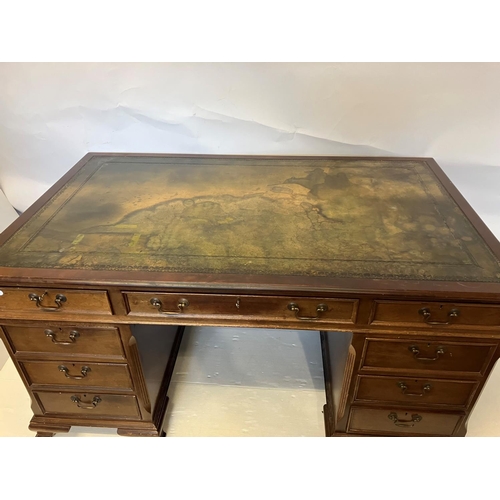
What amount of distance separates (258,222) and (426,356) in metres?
0.66

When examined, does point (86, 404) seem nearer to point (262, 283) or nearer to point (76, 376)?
point (76, 376)

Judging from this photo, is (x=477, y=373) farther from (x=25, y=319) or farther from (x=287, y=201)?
(x=25, y=319)

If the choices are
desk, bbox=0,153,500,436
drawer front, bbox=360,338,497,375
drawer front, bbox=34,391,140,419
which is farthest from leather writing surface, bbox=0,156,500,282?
drawer front, bbox=34,391,140,419

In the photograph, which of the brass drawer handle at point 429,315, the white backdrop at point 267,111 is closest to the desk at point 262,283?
the brass drawer handle at point 429,315

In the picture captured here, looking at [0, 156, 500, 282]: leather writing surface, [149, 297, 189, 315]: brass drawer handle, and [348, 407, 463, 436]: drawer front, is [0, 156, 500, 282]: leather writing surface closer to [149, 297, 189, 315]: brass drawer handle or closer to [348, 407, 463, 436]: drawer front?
[149, 297, 189, 315]: brass drawer handle

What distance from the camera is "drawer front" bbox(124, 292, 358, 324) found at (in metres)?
1.13

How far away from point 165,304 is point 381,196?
2.76 feet

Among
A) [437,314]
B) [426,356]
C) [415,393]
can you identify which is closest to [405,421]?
[415,393]

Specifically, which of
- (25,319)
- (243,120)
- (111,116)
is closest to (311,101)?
(243,120)

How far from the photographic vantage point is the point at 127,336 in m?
1.26

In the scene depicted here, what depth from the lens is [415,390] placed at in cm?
130

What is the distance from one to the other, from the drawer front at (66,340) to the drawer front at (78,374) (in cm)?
5

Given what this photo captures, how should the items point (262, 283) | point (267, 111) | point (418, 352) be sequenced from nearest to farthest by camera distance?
point (262, 283) < point (418, 352) < point (267, 111)

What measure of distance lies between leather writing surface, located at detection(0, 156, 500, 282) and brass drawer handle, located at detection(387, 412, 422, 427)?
556mm
